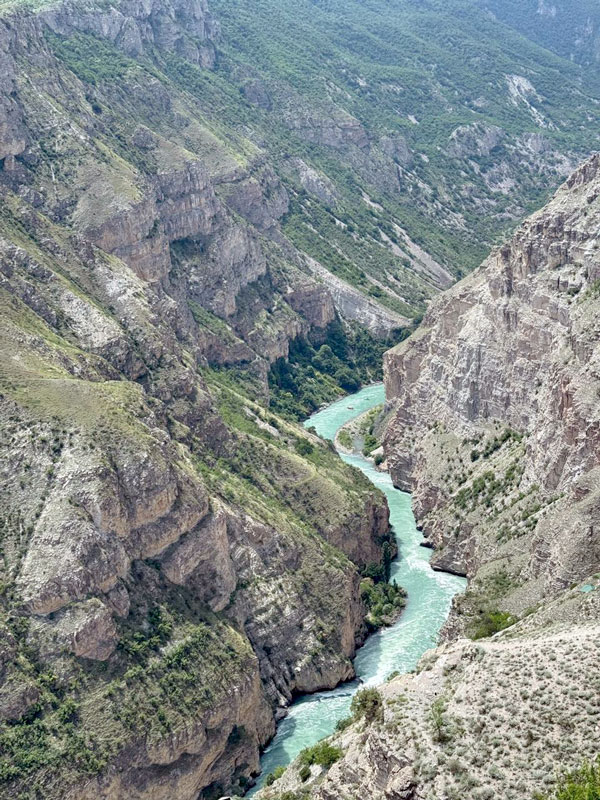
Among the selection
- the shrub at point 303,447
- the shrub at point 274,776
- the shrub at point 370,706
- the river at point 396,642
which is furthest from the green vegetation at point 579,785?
the shrub at point 303,447

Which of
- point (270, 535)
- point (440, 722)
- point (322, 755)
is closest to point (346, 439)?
point (270, 535)

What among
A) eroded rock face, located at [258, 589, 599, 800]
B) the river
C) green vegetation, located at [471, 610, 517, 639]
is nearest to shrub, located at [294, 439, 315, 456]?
the river

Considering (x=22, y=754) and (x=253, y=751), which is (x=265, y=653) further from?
(x=22, y=754)

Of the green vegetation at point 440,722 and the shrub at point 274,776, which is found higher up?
the green vegetation at point 440,722

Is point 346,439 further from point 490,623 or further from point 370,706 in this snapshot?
point 370,706

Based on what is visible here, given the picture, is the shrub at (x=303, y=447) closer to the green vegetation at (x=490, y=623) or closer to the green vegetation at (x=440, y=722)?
the green vegetation at (x=490, y=623)
